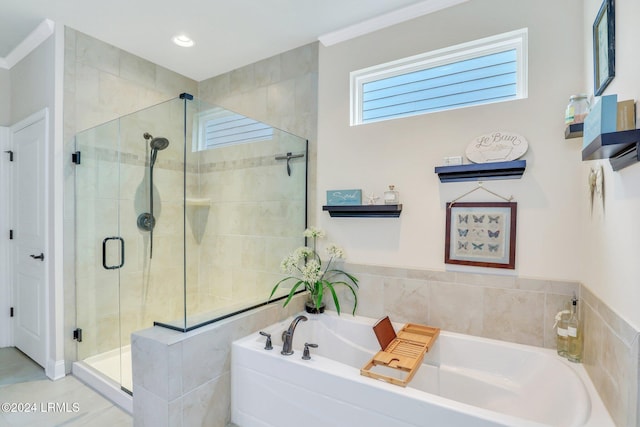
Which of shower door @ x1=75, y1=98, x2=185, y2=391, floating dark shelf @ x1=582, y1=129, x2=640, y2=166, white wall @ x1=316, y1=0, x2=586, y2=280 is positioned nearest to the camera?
floating dark shelf @ x1=582, y1=129, x2=640, y2=166

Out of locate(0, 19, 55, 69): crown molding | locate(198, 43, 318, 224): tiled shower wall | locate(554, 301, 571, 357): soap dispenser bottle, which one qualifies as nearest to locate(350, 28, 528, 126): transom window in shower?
locate(198, 43, 318, 224): tiled shower wall

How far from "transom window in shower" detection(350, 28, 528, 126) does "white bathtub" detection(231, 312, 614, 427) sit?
1562 millimetres

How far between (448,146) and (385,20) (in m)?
1.07

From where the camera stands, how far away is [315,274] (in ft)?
7.91

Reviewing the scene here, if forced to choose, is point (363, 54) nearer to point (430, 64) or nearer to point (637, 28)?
point (430, 64)

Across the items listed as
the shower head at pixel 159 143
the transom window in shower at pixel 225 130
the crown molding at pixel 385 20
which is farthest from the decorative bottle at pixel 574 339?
the shower head at pixel 159 143

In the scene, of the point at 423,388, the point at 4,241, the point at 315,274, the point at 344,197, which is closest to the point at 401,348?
the point at 423,388

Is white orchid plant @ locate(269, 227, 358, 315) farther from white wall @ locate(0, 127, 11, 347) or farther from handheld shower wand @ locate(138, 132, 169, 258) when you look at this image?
white wall @ locate(0, 127, 11, 347)

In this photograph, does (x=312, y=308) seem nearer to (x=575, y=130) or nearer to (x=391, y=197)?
(x=391, y=197)

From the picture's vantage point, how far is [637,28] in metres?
1.12

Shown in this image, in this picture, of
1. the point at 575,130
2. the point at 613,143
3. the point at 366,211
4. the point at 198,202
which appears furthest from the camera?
the point at 198,202

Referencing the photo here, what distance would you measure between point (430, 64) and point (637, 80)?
1382mm

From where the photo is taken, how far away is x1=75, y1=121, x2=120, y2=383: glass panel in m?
2.65

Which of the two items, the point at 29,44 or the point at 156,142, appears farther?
the point at 29,44
